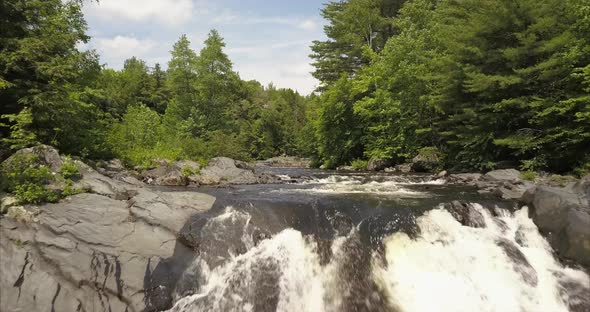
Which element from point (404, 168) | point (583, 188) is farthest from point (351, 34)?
point (583, 188)

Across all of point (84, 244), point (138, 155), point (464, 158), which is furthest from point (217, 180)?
point (464, 158)

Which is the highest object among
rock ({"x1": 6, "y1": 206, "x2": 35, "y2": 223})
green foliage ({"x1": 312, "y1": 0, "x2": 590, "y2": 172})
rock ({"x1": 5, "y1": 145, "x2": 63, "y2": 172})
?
green foliage ({"x1": 312, "y1": 0, "x2": 590, "y2": 172})

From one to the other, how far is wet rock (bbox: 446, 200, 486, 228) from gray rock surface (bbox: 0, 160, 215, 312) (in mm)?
7602

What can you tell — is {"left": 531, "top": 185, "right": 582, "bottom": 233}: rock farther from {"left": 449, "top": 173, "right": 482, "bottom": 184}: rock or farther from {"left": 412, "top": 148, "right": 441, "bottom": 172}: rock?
{"left": 412, "top": 148, "right": 441, "bottom": 172}: rock

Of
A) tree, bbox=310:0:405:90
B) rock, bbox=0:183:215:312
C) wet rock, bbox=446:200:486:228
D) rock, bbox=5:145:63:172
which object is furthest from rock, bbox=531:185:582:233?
tree, bbox=310:0:405:90

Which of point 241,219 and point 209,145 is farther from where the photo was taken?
point 209,145

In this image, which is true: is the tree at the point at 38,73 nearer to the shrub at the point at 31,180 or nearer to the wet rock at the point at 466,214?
the shrub at the point at 31,180

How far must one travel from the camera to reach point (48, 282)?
7293 millimetres

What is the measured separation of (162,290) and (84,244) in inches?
82.4

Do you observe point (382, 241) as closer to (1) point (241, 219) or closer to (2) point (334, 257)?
(2) point (334, 257)

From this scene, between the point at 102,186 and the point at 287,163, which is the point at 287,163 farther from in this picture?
the point at 102,186

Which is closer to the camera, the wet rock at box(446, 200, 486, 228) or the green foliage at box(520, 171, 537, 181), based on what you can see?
the wet rock at box(446, 200, 486, 228)

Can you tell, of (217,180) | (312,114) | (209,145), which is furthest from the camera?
(312,114)

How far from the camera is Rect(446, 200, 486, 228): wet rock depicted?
10.6 metres
